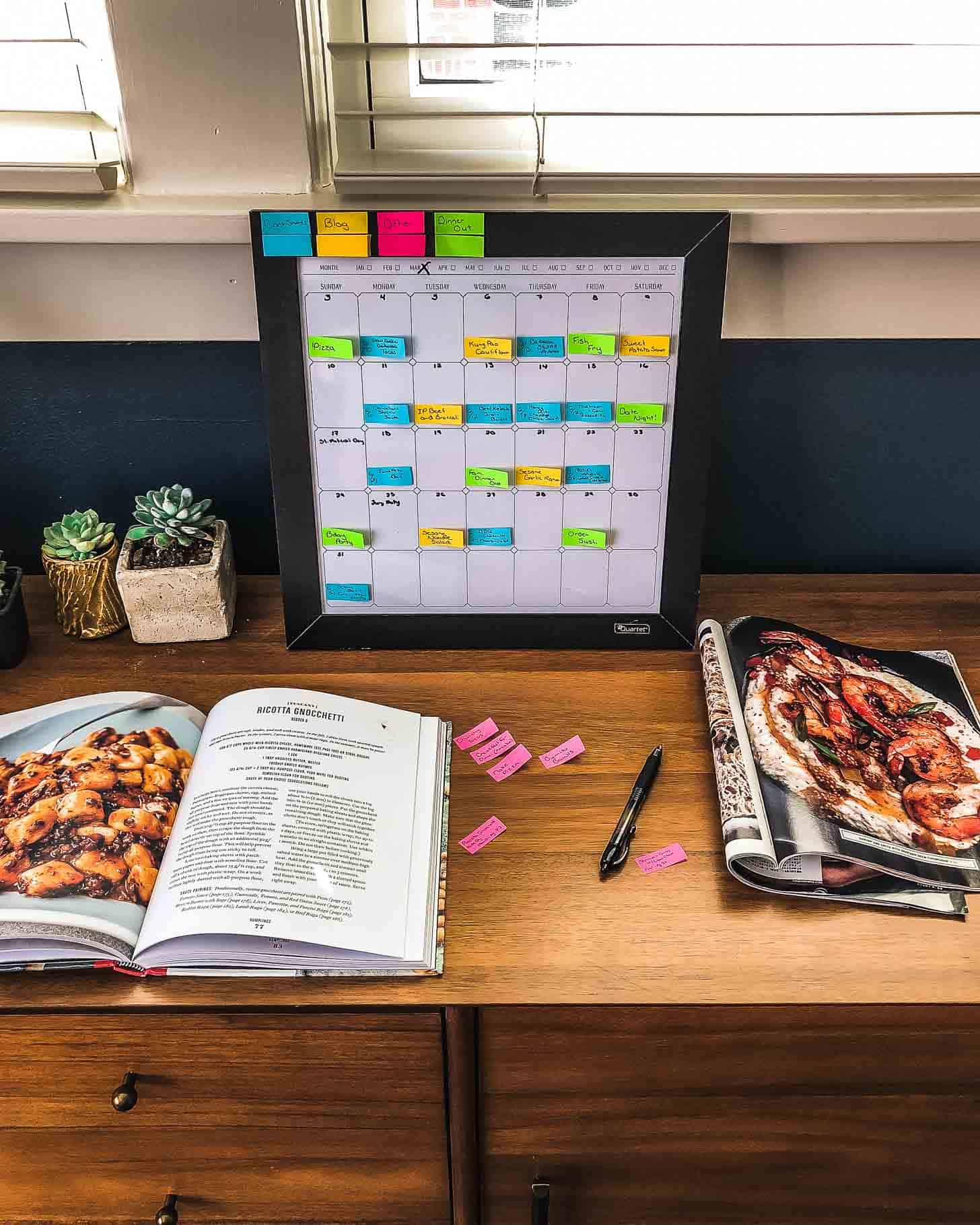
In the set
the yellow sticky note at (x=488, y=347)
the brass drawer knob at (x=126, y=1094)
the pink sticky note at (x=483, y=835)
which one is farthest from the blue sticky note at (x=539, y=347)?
the brass drawer knob at (x=126, y=1094)

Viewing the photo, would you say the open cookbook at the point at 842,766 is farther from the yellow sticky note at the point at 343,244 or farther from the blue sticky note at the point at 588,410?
the yellow sticky note at the point at 343,244

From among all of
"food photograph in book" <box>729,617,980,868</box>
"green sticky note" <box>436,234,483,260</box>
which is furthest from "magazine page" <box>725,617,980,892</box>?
"green sticky note" <box>436,234,483,260</box>

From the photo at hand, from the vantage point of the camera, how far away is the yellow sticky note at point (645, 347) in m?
0.97

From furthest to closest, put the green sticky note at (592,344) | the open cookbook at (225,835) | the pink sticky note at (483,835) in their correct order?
the green sticky note at (592,344), the pink sticky note at (483,835), the open cookbook at (225,835)

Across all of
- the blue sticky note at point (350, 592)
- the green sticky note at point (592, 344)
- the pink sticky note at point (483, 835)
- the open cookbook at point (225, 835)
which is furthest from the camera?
the blue sticky note at point (350, 592)

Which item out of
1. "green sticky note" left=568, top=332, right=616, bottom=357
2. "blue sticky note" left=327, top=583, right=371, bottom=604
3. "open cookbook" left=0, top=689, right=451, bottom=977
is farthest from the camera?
"blue sticky note" left=327, top=583, right=371, bottom=604

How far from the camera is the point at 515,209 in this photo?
3.14ft

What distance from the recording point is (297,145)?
3.08 ft

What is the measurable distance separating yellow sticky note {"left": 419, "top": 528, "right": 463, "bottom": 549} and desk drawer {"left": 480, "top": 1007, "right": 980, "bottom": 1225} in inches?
18.2

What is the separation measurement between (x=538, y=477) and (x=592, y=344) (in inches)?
5.4

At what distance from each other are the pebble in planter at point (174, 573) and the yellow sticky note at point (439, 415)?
24 cm

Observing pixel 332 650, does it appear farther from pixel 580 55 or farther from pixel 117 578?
pixel 580 55

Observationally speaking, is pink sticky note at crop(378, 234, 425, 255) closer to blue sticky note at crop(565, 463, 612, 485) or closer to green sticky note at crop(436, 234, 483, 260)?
green sticky note at crop(436, 234, 483, 260)

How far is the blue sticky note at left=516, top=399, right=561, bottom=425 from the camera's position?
0.99 metres
